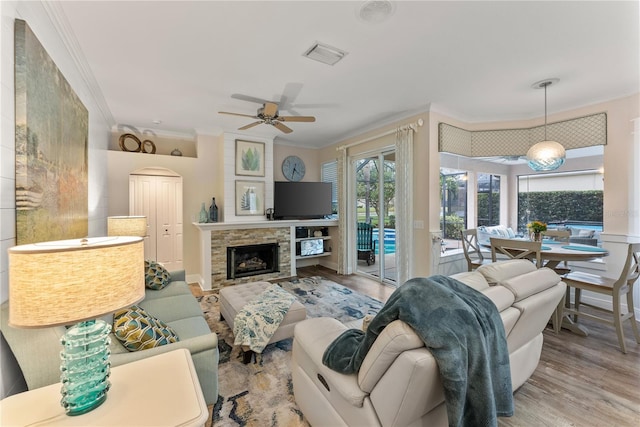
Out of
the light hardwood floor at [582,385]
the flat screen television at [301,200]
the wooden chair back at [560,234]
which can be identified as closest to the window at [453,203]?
the wooden chair back at [560,234]

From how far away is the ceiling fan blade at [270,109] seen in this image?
313cm

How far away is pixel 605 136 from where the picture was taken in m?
3.37

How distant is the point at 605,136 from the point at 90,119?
6.10m

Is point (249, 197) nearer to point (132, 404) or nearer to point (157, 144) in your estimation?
point (157, 144)

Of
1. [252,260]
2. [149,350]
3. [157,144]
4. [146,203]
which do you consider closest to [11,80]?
[149,350]

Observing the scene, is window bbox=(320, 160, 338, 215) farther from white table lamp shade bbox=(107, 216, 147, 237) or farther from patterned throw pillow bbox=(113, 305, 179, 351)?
patterned throw pillow bbox=(113, 305, 179, 351)

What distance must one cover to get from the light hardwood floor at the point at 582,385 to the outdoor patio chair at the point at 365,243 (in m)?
2.98

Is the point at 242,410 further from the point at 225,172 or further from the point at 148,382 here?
the point at 225,172

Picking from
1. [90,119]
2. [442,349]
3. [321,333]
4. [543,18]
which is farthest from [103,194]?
[543,18]

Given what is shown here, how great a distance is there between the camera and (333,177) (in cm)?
602

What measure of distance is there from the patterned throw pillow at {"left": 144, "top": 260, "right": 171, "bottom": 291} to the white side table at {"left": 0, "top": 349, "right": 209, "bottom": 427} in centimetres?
184

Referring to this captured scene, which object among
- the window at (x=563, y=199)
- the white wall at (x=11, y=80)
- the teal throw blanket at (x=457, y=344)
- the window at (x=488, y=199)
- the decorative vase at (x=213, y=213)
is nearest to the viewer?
the teal throw blanket at (x=457, y=344)

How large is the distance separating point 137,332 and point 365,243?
14.3 ft

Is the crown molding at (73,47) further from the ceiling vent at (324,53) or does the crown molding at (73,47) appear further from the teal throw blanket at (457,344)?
the teal throw blanket at (457,344)
